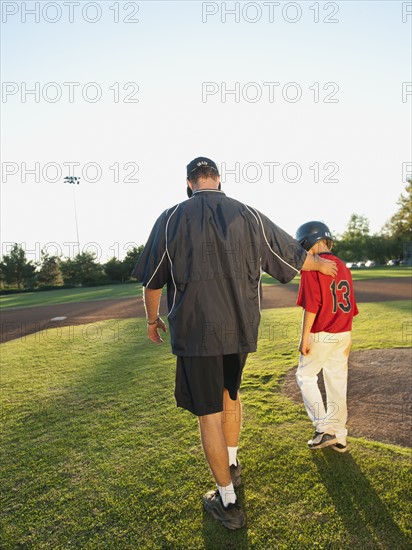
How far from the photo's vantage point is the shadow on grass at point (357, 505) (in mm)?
2041

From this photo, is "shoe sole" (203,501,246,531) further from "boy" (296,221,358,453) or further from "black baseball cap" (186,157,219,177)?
"black baseball cap" (186,157,219,177)

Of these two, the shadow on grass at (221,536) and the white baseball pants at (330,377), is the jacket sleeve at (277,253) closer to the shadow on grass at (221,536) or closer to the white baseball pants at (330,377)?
the white baseball pants at (330,377)

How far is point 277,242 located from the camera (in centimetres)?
253

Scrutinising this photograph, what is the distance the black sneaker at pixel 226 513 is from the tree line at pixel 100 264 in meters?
55.7

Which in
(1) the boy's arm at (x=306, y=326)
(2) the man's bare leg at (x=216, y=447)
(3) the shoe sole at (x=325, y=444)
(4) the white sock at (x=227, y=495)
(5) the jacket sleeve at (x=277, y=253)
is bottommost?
(3) the shoe sole at (x=325, y=444)

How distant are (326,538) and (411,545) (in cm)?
44

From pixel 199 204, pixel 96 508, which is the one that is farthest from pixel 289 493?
pixel 199 204

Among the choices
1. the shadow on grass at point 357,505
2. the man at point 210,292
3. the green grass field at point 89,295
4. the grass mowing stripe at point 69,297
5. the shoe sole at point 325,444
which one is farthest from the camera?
the green grass field at point 89,295

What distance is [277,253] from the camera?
99.3 inches

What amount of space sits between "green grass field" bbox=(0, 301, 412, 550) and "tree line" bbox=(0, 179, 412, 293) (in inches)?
2114

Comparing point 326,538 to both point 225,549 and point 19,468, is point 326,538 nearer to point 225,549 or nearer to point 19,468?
point 225,549

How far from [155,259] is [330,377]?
1.79 m

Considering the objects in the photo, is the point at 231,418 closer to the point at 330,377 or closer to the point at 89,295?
the point at 330,377

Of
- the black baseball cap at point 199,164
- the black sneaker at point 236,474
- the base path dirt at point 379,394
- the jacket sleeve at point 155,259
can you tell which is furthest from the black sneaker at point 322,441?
the black baseball cap at point 199,164
